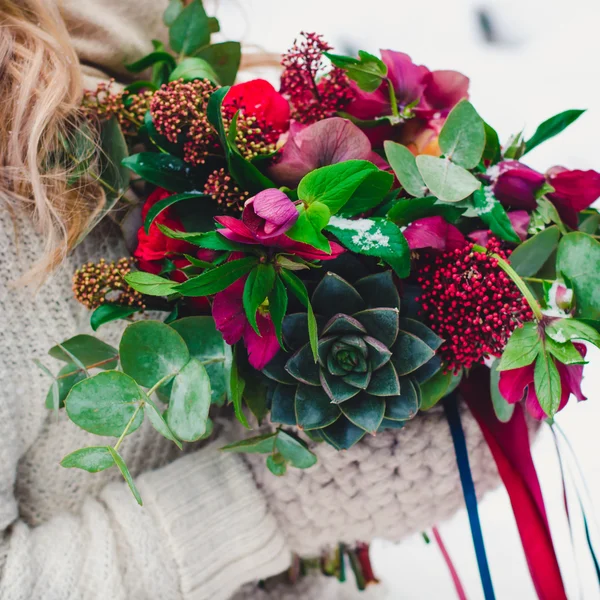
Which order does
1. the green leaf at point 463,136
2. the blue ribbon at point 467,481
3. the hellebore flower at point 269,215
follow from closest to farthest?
the hellebore flower at point 269,215 → the green leaf at point 463,136 → the blue ribbon at point 467,481

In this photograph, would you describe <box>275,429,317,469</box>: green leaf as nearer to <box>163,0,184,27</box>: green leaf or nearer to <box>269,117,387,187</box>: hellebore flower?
<box>269,117,387,187</box>: hellebore flower

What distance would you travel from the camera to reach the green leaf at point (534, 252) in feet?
1.37

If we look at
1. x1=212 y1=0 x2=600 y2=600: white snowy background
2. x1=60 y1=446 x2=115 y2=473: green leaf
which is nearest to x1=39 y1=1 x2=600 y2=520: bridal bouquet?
x1=60 y1=446 x2=115 y2=473: green leaf

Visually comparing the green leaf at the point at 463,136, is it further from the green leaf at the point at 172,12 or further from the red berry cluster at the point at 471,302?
the green leaf at the point at 172,12

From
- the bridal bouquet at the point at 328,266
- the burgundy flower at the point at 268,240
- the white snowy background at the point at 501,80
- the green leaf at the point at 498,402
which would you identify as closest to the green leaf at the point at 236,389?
the bridal bouquet at the point at 328,266

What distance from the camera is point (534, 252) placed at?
426mm

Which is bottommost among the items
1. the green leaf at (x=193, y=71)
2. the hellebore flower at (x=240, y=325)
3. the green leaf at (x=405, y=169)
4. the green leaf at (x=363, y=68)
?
the hellebore flower at (x=240, y=325)

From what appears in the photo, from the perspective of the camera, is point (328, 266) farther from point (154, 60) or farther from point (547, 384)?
point (154, 60)

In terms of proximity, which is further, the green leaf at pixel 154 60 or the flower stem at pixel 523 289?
the green leaf at pixel 154 60

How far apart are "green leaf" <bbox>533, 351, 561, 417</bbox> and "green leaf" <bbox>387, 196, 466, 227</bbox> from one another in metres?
0.12

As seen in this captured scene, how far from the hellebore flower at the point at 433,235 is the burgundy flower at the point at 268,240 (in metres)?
0.07

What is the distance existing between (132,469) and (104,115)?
0.39m

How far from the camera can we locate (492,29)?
994mm

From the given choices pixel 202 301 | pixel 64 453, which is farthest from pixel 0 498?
pixel 202 301
